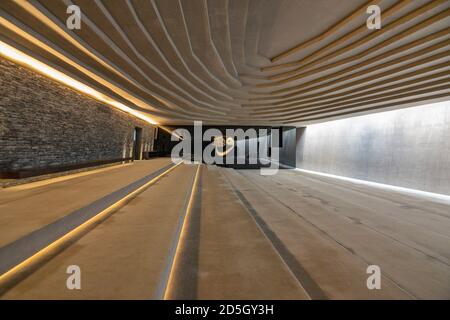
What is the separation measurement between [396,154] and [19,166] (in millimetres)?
14638

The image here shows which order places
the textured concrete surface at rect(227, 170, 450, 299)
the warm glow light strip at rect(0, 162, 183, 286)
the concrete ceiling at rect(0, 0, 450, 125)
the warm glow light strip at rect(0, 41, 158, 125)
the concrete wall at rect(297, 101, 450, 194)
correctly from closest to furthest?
1. the warm glow light strip at rect(0, 162, 183, 286)
2. the textured concrete surface at rect(227, 170, 450, 299)
3. the concrete ceiling at rect(0, 0, 450, 125)
4. the warm glow light strip at rect(0, 41, 158, 125)
5. the concrete wall at rect(297, 101, 450, 194)

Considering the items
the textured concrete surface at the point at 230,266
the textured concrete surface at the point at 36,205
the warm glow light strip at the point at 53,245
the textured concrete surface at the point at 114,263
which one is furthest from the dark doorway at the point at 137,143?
the textured concrete surface at the point at 114,263

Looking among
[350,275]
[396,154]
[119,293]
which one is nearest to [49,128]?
[119,293]

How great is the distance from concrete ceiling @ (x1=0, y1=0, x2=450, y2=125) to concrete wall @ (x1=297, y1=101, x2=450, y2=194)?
1.07 meters

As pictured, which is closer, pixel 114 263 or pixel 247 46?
pixel 114 263

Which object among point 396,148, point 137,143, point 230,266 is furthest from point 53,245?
point 137,143

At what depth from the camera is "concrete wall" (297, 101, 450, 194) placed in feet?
30.8

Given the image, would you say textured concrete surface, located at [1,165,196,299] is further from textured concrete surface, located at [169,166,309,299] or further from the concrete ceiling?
the concrete ceiling

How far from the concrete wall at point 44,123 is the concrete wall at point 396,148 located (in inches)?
551

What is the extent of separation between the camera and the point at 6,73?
5.52m

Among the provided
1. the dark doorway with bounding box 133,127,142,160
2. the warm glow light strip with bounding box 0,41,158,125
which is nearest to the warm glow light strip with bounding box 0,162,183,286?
the warm glow light strip with bounding box 0,41,158,125

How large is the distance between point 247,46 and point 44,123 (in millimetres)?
6430

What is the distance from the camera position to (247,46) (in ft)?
21.8

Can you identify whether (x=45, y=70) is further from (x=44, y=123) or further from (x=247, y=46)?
(x=247, y=46)
